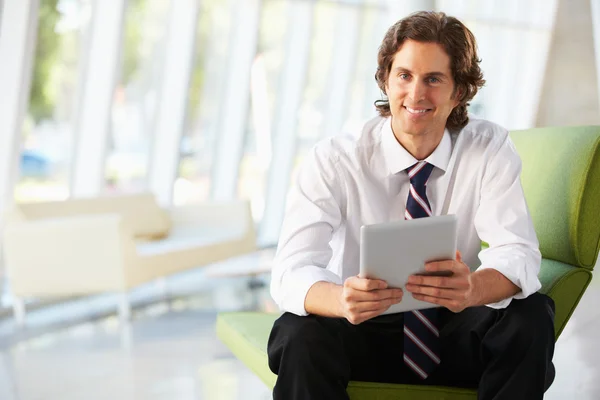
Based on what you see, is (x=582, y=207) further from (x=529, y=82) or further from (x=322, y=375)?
(x=529, y=82)

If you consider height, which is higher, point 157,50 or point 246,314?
point 157,50

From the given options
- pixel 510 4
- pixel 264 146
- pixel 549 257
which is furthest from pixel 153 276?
pixel 510 4

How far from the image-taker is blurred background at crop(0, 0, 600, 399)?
11.8 ft

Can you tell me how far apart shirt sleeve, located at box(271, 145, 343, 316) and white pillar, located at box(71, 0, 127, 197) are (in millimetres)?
3822

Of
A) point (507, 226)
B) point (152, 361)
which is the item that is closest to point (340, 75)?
point (152, 361)

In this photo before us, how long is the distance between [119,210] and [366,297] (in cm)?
385

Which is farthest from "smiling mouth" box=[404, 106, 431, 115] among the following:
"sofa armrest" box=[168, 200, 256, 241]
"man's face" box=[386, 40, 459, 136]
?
"sofa armrest" box=[168, 200, 256, 241]

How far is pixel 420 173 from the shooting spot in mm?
2018

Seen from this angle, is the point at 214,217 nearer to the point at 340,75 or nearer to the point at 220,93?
the point at 220,93

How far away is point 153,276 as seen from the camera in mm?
4562

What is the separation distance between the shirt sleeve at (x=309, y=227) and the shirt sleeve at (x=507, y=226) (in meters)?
0.40

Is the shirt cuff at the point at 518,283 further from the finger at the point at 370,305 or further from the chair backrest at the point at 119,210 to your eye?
the chair backrest at the point at 119,210

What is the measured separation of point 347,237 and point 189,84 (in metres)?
4.56

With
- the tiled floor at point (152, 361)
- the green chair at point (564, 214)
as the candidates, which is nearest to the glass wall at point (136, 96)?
the tiled floor at point (152, 361)
